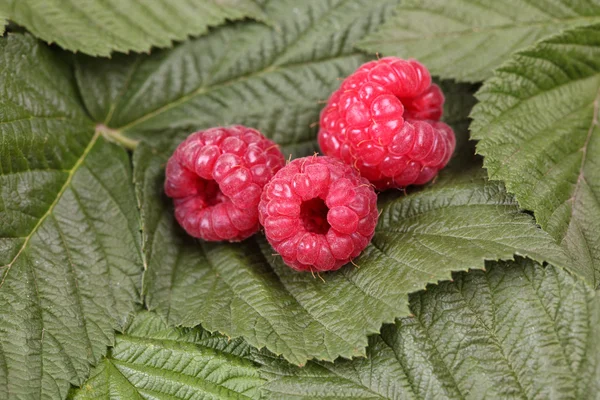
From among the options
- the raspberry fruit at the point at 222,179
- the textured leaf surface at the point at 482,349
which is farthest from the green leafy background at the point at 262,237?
the raspberry fruit at the point at 222,179

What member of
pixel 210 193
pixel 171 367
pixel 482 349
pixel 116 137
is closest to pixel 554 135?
pixel 482 349

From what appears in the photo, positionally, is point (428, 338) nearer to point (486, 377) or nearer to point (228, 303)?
point (486, 377)

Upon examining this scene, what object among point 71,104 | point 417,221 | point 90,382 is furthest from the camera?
point 71,104

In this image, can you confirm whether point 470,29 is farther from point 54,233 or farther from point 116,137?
point 54,233

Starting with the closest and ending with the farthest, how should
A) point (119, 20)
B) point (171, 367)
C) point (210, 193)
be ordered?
point (171, 367) → point (210, 193) → point (119, 20)

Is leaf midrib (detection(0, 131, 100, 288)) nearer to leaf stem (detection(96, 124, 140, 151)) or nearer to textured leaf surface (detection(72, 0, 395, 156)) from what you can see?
leaf stem (detection(96, 124, 140, 151))

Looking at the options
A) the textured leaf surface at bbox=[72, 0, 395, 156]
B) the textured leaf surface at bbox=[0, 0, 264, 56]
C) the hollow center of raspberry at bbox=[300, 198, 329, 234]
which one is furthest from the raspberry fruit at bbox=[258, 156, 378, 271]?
the textured leaf surface at bbox=[0, 0, 264, 56]

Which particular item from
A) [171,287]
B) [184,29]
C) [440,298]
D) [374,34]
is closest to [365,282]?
[440,298]

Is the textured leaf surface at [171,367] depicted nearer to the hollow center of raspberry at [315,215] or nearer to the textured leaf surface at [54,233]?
the textured leaf surface at [54,233]
